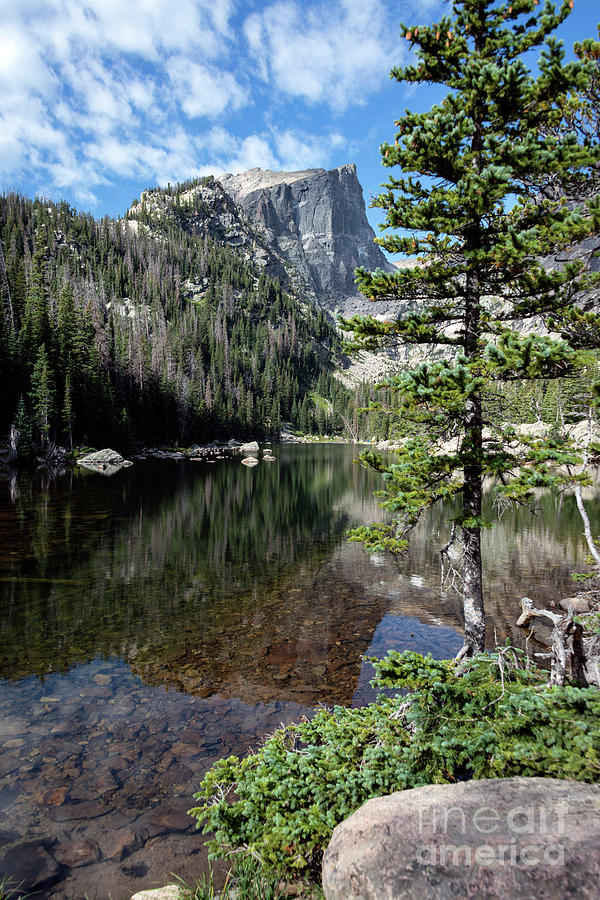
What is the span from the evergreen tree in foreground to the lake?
2622 millimetres

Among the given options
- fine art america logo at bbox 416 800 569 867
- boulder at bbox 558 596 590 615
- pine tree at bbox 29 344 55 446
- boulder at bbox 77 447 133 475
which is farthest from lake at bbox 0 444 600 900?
pine tree at bbox 29 344 55 446

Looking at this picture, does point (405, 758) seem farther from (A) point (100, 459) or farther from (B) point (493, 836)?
(A) point (100, 459)

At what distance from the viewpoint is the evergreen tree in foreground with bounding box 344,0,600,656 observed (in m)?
6.17

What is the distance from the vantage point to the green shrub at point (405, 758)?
412cm

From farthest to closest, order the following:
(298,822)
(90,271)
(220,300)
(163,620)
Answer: (220,300) → (90,271) → (163,620) → (298,822)

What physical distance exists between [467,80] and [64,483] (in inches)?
1755

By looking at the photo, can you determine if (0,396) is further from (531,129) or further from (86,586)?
(531,129)

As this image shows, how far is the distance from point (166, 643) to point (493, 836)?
11091 mm

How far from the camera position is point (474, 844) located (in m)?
3.12

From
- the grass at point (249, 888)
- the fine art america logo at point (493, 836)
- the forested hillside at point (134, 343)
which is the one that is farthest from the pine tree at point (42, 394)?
the fine art america logo at point (493, 836)

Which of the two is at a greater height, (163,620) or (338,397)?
(338,397)

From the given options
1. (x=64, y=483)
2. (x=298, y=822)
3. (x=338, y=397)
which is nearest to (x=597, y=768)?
(x=298, y=822)

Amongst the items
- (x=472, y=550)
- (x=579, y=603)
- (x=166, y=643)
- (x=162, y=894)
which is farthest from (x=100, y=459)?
(x=162, y=894)

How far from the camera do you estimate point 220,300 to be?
180m
